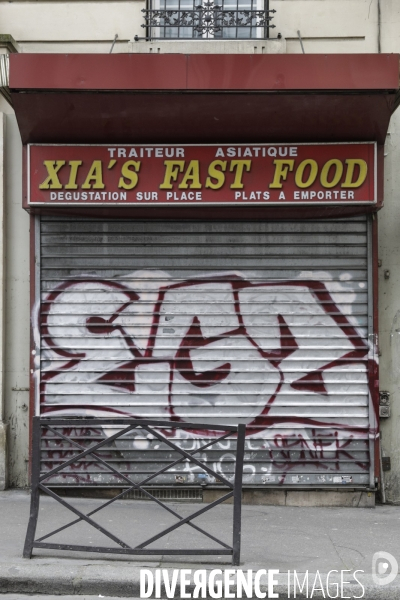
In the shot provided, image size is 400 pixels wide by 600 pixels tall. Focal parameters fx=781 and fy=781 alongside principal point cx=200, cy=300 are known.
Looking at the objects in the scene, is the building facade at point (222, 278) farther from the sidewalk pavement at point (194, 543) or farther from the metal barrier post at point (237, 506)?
the metal barrier post at point (237, 506)

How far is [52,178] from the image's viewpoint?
809 centimetres

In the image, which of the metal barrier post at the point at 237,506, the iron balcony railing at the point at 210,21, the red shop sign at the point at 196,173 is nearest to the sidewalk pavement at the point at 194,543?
the metal barrier post at the point at 237,506

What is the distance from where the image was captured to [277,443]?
8234 millimetres

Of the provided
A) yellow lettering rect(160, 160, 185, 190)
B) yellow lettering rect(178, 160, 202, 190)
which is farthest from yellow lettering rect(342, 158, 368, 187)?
yellow lettering rect(160, 160, 185, 190)

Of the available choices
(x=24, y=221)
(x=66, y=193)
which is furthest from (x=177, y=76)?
(x=24, y=221)

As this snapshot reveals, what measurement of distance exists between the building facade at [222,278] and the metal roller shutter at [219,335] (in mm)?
16

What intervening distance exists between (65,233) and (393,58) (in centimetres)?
377

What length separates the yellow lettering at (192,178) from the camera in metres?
8.09

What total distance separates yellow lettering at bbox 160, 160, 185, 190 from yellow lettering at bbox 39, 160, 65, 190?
3.52 ft

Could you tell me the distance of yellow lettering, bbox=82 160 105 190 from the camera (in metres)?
8.09

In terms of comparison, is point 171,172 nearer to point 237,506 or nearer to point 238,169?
point 238,169

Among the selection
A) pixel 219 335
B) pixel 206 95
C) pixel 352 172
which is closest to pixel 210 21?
pixel 206 95

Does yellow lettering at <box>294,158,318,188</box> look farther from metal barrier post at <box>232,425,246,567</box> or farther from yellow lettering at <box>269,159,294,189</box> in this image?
metal barrier post at <box>232,425,246,567</box>

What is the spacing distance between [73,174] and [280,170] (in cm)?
214
